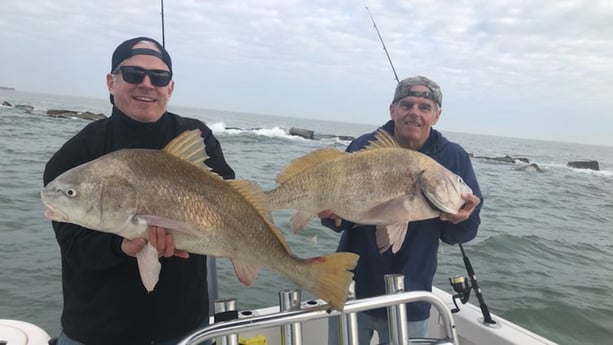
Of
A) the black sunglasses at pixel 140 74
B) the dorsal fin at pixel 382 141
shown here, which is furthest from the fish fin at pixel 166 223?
the dorsal fin at pixel 382 141

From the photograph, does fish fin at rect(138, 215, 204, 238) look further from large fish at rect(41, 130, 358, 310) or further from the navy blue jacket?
the navy blue jacket

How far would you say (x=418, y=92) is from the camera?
3.13 m

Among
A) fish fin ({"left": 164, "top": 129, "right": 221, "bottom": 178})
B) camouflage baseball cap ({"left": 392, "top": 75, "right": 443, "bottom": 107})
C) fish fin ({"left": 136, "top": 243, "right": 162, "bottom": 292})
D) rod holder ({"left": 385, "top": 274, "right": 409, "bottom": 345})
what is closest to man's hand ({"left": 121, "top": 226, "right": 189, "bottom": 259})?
fish fin ({"left": 136, "top": 243, "right": 162, "bottom": 292})

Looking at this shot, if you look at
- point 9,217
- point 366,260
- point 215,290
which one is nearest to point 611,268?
point 366,260

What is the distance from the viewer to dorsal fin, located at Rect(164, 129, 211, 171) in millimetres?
2061

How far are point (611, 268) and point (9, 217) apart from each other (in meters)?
14.5

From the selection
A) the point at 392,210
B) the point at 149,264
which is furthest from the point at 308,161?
the point at 149,264

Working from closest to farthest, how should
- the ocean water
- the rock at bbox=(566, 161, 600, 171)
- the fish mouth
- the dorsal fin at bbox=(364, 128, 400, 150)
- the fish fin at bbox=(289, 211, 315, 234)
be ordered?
the fish mouth, the fish fin at bbox=(289, 211, 315, 234), the dorsal fin at bbox=(364, 128, 400, 150), the ocean water, the rock at bbox=(566, 161, 600, 171)

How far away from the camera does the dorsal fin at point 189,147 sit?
6.76ft

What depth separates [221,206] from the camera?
6.68ft

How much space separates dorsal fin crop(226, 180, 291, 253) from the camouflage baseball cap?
153 cm

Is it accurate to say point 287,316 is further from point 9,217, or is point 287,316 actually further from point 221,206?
point 9,217

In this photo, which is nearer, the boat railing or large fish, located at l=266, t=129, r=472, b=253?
the boat railing

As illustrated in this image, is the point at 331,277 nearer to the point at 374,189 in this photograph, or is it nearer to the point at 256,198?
the point at 256,198
